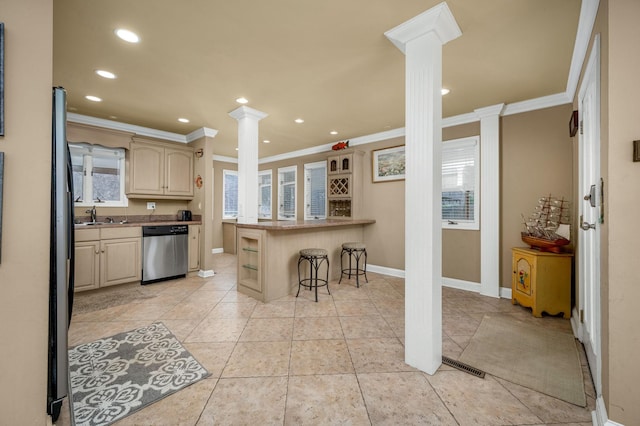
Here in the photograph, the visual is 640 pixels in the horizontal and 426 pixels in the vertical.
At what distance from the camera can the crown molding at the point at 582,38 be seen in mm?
1686

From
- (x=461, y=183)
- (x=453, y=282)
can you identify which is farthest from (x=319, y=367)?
(x=461, y=183)

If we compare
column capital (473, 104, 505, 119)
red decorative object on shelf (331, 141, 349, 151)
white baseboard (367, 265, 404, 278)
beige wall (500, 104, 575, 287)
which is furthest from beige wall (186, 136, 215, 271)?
beige wall (500, 104, 575, 287)

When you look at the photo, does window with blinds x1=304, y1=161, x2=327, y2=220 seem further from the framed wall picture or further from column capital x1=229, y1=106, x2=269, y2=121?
column capital x1=229, y1=106, x2=269, y2=121

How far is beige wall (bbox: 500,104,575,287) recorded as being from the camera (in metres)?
3.10

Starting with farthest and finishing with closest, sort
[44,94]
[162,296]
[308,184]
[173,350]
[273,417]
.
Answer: [308,184], [162,296], [173,350], [273,417], [44,94]

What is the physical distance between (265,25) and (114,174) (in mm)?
3839

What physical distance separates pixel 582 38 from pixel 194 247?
17.3 ft

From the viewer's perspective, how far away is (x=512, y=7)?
5.67 feet

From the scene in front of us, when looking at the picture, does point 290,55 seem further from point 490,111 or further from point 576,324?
point 576,324

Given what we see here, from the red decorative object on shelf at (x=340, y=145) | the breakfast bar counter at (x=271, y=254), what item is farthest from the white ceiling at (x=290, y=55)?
the breakfast bar counter at (x=271, y=254)

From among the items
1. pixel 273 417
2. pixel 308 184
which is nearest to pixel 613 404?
pixel 273 417

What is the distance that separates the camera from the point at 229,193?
22.9 ft

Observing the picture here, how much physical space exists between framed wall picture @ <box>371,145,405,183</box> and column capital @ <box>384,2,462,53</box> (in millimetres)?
2541

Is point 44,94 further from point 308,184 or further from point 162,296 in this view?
point 308,184
